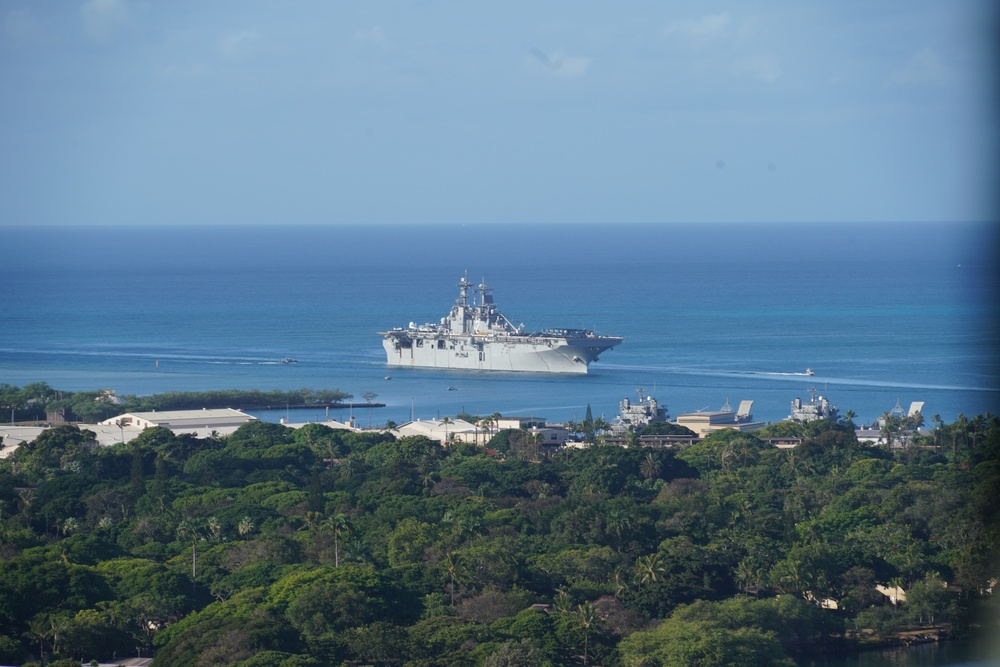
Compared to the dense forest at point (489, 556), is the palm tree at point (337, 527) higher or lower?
higher

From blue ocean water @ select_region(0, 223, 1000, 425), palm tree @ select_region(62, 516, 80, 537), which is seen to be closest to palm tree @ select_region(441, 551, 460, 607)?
palm tree @ select_region(62, 516, 80, 537)

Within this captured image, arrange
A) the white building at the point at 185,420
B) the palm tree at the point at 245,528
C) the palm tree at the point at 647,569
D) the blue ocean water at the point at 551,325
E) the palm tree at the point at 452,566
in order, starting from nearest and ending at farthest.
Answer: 1. the palm tree at the point at 452,566
2. the palm tree at the point at 647,569
3. the palm tree at the point at 245,528
4. the white building at the point at 185,420
5. the blue ocean water at the point at 551,325

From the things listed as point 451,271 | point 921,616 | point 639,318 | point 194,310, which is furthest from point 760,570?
point 451,271

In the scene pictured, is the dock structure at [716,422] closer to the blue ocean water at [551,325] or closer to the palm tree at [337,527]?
the blue ocean water at [551,325]

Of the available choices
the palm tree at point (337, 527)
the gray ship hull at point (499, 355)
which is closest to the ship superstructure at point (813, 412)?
the gray ship hull at point (499, 355)

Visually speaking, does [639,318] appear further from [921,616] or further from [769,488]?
[921,616]

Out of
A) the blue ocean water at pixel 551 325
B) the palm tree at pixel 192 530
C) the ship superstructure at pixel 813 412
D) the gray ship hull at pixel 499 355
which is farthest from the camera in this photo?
the gray ship hull at pixel 499 355

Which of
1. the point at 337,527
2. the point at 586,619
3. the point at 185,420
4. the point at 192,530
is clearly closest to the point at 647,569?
the point at 586,619
